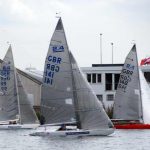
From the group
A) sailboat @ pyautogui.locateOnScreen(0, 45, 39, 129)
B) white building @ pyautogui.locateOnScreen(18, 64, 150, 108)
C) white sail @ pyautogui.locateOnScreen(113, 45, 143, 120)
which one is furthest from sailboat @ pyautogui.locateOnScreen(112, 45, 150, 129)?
white building @ pyautogui.locateOnScreen(18, 64, 150, 108)

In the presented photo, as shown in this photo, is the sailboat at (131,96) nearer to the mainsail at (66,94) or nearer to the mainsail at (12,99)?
the mainsail at (12,99)

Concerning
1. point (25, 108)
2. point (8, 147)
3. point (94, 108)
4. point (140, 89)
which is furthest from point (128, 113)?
point (8, 147)

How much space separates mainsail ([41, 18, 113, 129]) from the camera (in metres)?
69.3

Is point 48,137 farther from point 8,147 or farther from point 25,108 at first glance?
point 25,108

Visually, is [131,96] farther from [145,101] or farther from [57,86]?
[57,86]

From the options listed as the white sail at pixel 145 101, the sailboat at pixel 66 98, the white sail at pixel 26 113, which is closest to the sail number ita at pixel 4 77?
the white sail at pixel 26 113

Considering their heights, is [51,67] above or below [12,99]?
above

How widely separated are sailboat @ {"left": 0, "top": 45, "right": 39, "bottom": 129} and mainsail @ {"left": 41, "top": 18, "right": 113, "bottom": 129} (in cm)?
1911

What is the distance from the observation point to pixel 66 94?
70125 mm

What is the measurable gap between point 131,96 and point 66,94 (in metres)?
17.9

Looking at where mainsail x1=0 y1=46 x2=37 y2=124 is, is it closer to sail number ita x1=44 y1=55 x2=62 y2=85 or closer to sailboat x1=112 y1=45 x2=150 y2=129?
sailboat x1=112 y1=45 x2=150 y2=129

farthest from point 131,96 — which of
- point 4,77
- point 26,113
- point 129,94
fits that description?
point 4,77

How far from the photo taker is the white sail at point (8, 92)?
90.1 meters

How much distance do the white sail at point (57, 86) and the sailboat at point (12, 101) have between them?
19.0 metres
